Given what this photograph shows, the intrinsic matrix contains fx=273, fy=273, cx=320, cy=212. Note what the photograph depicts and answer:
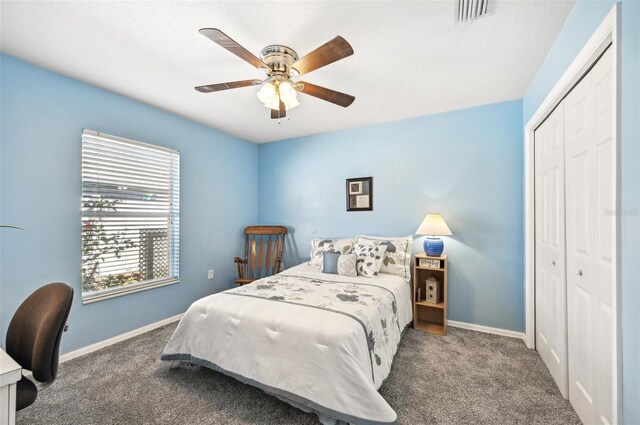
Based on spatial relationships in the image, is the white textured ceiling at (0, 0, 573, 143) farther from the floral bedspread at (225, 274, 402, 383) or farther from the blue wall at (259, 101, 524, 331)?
the floral bedspread at (225, 274, 402, 383)

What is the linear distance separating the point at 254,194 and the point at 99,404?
10.4ft

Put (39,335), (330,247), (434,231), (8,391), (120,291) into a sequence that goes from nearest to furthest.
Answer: (8,391), (39,335), (120,291), (434,231), (330,247)

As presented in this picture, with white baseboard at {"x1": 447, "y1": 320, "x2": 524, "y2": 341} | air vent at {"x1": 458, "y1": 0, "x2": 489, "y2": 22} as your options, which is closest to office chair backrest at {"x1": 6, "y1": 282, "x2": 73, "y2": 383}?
air vent at {"x1": 458, "y1": 0, "x2": 489, "y2": 22}

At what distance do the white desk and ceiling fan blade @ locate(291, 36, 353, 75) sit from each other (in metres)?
1.89

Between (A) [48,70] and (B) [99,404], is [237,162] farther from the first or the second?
(B) [99,404]

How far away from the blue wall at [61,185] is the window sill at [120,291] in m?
0.05

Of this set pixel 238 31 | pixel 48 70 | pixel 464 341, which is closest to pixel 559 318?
pixel 464 341

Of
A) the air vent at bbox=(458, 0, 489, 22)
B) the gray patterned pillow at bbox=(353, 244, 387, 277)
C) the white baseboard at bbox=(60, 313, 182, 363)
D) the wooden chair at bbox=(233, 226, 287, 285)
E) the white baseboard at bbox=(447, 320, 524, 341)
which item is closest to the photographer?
the air vent at bbox=(458, 0, 489, 22)

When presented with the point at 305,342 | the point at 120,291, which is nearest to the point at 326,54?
the point at 305,342

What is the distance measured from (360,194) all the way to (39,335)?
3215 millimetres

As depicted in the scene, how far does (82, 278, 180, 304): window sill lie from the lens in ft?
8.30

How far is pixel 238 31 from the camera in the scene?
1827mm

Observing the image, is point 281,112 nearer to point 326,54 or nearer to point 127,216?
point 326,54

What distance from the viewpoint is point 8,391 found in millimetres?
950
